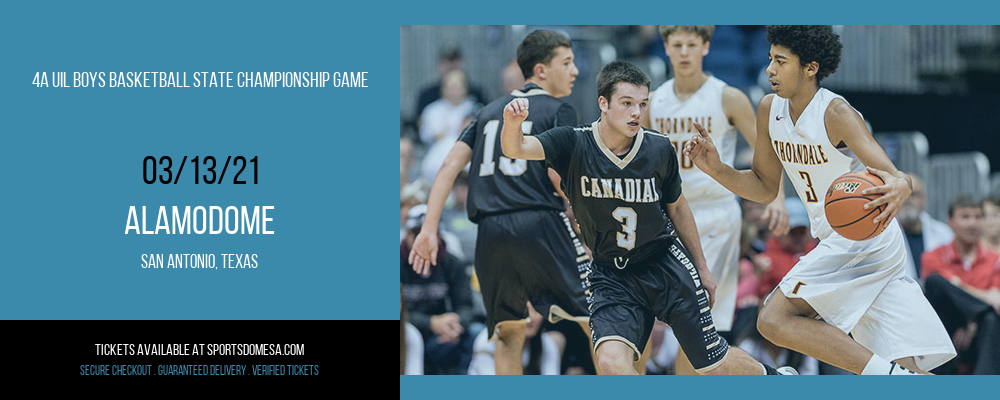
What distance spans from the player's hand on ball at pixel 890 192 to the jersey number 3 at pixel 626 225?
1.21m

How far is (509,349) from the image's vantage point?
732 centimetres

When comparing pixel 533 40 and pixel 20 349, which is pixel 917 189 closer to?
pixel 533 40

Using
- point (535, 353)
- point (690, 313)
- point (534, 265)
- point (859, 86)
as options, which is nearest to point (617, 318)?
point (690, 313)

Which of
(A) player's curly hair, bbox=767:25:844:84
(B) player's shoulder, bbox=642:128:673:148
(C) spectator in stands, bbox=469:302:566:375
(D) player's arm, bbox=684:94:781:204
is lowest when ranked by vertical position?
(C) spectator in stands, bbox=469:302:566:375

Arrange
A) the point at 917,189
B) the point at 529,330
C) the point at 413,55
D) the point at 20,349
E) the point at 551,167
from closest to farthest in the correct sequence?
1. the point at 551,167
2. the point at 20,349
3. the point at 529,330
4. the point at 917,189
5. the point at 413,55

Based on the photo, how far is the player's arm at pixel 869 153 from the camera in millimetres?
6086

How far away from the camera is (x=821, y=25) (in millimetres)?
6977

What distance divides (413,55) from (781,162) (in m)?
5.59

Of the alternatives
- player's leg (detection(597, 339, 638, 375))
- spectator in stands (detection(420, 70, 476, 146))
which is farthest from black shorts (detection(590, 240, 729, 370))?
spectator in stands (detection(420, 70, 476, 146))

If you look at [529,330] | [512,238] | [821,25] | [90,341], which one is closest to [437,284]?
[529,330]

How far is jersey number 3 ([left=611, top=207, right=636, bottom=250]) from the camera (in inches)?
257

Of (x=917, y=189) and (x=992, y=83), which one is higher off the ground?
(x=992, y=83)

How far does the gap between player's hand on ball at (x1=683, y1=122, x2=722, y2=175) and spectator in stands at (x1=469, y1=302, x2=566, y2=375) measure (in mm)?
2030

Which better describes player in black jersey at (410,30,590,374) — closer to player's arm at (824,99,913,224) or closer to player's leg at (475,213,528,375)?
player's leg at (475,213,528,375)
